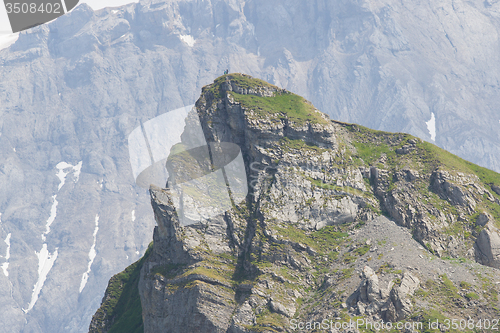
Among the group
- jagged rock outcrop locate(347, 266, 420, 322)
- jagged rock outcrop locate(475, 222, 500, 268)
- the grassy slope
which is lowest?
the grassy slope

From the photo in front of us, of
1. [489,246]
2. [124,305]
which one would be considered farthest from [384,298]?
[124,305]

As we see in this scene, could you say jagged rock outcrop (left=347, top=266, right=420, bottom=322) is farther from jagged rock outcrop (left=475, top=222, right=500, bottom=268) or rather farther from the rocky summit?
jagged rock outcrop (left=475, top=222, right=500, bottom=268)

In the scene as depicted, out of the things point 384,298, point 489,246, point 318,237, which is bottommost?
point 318,237

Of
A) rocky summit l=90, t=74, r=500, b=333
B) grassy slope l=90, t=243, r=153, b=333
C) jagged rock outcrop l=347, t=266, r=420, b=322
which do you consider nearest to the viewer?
jagged rock outcrop l=347, t=266, r=420, b=322

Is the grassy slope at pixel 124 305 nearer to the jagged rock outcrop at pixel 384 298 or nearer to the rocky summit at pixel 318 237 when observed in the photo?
the rocky summit at pixel 318 237

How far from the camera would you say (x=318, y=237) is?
108 metres

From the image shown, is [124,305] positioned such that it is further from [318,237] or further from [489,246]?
[489,246]

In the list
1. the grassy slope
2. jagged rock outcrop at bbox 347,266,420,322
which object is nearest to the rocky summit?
jagged rock outcrop at bbox 347,266,420,322

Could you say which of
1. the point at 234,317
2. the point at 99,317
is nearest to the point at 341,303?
the point at 234,317

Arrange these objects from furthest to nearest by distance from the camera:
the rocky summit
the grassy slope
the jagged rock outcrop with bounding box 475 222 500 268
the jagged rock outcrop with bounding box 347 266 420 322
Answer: the grassy slope
the jagged rock outcrop with bounding box 475 222 500 268
the rocky summit
the jagged rock outcrop with bounding box 347 266 420 322

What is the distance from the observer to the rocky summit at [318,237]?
295ft

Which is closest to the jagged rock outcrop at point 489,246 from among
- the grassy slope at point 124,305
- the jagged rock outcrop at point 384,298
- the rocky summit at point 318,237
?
the rocky summit at point 318,237

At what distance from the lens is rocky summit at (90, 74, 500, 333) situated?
89.9 m

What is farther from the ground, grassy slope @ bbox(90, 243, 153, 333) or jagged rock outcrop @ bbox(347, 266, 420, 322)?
jagged rock outcrop @ bbox(347, 266, 420, 322)
